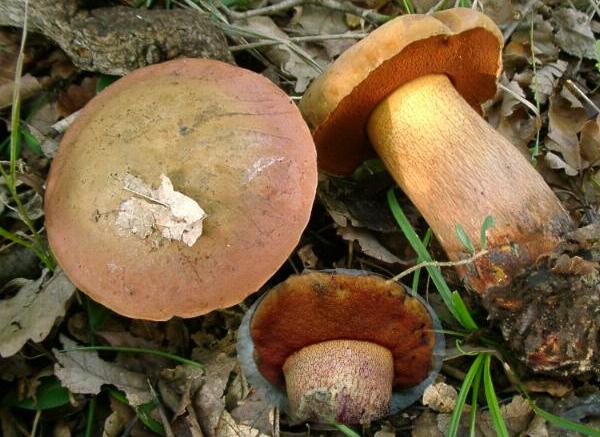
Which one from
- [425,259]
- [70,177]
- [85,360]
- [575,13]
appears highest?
[575,13]

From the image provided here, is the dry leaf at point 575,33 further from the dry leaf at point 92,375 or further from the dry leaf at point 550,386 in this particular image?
the dry leaf at point 92,375

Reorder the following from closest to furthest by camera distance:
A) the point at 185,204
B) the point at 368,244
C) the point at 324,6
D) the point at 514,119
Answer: the point at 185,204 < the point at 368,244 < the point at 514,119 < the point at 324,6

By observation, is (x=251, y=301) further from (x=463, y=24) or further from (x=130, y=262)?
(x=463, y=24)

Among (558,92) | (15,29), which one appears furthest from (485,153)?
(15,29)

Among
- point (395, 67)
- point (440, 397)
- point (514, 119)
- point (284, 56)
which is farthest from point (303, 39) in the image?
point (440, 397)

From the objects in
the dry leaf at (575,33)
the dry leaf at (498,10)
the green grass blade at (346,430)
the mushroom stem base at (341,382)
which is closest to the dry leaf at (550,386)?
the mushroom stem base at (341,382)

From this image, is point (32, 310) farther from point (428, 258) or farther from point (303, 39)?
point (303, 39)
